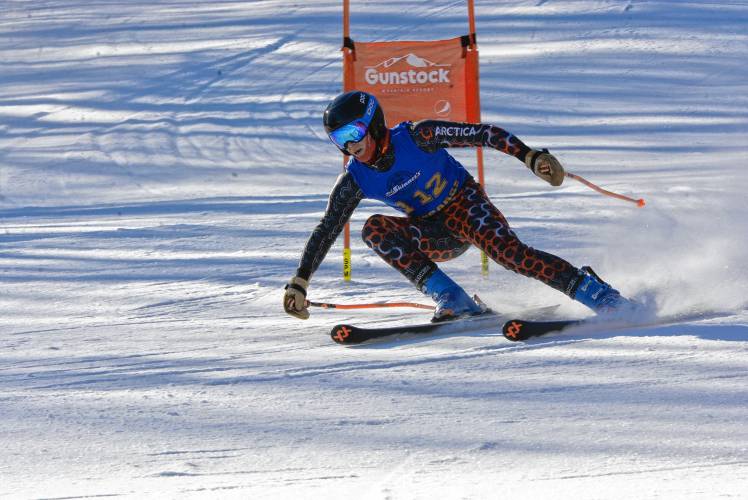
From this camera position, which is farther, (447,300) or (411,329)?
(447,300)

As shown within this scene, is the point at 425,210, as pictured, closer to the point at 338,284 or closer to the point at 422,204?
the point at 422,204

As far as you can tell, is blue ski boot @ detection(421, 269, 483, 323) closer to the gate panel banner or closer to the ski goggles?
the ski goggles

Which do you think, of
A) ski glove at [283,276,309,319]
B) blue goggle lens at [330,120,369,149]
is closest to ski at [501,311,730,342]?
ski glove at [283,276,309,319]

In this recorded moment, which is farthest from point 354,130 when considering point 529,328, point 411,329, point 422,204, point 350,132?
point 529,328

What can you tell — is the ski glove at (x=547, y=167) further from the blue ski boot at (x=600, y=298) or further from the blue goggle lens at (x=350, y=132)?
the blue goggle lens at (x=350, y=132)

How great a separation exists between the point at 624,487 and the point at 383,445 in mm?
740

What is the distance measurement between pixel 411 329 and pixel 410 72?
2.08 metres

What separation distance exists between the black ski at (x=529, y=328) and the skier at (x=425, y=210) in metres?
0.21

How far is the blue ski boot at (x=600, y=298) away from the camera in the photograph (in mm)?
4293

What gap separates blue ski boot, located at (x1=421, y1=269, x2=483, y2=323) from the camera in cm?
459

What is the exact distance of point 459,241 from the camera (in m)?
4.87

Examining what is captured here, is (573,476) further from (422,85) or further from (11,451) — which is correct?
(422,85)

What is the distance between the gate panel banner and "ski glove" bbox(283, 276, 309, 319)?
182 centimetres

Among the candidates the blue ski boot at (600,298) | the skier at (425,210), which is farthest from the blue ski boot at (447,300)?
the blue ski boot at (600,298)
